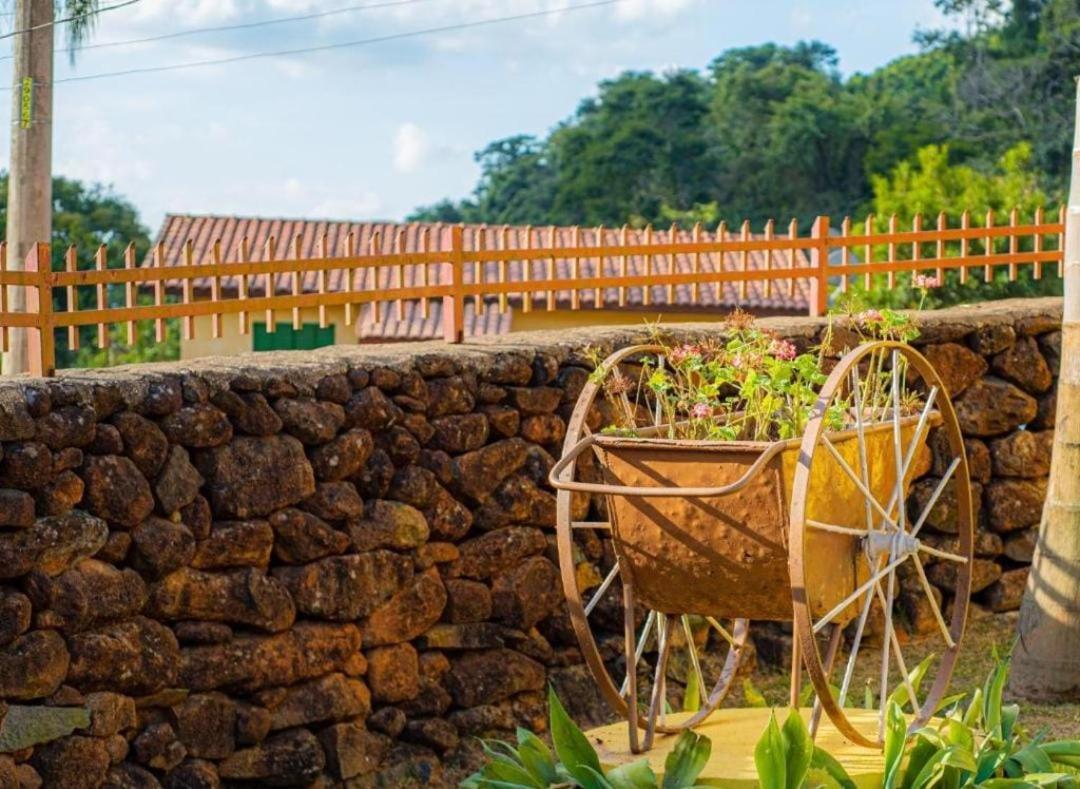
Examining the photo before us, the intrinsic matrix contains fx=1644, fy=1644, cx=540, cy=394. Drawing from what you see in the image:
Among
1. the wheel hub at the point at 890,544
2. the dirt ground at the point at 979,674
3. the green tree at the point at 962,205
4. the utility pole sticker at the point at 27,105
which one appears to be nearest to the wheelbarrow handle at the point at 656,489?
the wheel hub at the point at 890,544

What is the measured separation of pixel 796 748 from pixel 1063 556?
2.83 meters

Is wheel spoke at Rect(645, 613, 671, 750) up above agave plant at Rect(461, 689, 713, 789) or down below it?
above

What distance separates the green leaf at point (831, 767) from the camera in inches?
177

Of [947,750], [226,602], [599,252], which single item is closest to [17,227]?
[599,252]

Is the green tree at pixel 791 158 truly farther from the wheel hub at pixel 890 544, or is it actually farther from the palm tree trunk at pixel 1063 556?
the wheel hub at pixel 890 544

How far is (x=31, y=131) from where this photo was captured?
10648 millimetres

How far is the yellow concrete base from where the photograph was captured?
459cm

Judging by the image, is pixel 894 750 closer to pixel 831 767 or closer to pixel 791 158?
pixel 831 767

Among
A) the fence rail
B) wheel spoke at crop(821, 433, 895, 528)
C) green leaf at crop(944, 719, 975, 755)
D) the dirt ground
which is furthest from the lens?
the dirt ground

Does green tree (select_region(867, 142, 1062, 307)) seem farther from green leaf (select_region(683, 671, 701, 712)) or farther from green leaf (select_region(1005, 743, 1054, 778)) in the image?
green leaf (select_region(1005, 743, 1054, 778))

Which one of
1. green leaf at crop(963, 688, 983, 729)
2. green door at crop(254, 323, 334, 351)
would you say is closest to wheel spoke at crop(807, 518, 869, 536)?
green leaf at crop(963, 688, 983, 729)

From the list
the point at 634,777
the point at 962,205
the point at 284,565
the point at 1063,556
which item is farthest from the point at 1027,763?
the point at 962,205

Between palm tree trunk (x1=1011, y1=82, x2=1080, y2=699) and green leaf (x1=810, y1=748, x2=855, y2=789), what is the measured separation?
2583 mm

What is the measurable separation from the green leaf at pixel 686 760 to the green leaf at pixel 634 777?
0.15 ft
